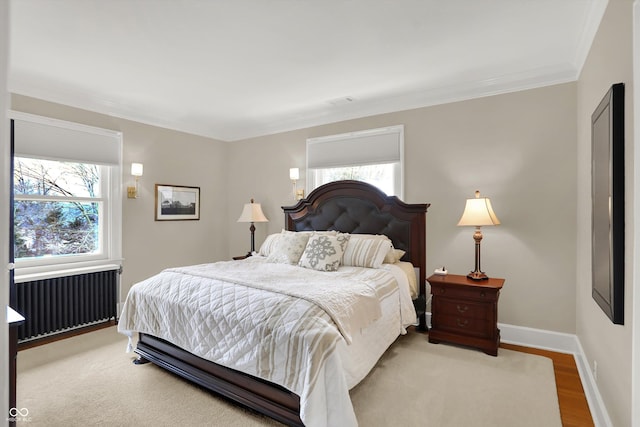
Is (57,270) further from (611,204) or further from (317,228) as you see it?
(611,204)

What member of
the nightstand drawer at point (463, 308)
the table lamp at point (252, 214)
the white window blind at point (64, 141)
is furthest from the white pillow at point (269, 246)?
the white window blind at point (64, 141)

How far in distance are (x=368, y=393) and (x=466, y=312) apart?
51.9 inches

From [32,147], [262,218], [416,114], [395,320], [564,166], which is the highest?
[416,114]

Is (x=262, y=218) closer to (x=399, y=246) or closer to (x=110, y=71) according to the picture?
(x=399, y=246)

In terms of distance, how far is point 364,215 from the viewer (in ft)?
13.3

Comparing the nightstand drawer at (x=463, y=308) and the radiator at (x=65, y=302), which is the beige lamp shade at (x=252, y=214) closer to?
the radiator at (x=65, y=302)

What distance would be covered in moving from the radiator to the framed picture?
1.01m

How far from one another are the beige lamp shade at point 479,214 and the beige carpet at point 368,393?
1.19 meters

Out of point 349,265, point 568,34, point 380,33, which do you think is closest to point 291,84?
point 380,33

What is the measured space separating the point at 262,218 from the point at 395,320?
8.38 feet

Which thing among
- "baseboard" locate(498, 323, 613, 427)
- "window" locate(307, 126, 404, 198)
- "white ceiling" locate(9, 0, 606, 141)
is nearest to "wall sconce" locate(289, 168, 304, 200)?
"window" locate(307, 126, 404, 198)

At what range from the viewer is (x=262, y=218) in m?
4.85

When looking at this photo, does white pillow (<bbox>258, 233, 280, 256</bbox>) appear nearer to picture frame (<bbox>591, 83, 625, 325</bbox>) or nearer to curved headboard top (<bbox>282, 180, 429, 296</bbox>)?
curved headboard top (<bbox>282, 180, 429, 296</bbox>)

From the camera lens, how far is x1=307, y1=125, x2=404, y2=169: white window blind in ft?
13.3
